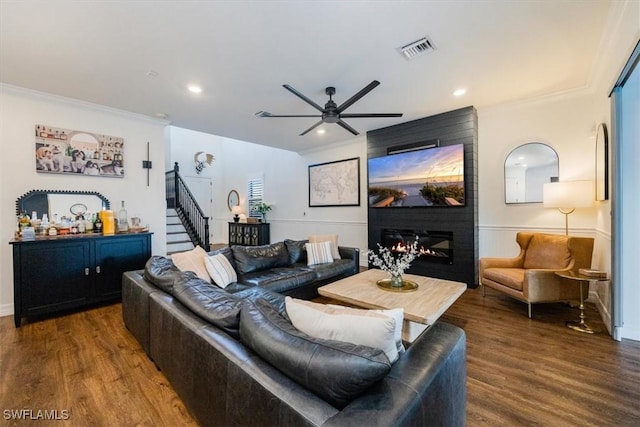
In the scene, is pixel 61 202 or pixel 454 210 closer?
pixel 61 202

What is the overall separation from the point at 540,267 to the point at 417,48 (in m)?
3.07

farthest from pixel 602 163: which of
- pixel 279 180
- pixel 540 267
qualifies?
pixel 279 180

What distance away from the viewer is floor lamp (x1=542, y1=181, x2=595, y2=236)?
3.12m

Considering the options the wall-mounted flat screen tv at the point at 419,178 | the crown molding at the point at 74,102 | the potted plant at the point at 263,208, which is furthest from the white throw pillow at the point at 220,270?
the potted plant at the point at 263,208

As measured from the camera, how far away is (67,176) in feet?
11.9

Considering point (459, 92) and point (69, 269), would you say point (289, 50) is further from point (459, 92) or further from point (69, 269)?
point (69, 269)

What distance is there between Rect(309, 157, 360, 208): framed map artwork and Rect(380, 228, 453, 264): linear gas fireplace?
1.15 meters

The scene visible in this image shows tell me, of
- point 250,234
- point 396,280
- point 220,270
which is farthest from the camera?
point 250,234

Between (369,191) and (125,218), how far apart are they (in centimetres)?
413

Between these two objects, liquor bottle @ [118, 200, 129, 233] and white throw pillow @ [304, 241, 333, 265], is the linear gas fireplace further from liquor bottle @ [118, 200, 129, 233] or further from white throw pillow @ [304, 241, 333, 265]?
liquor bottle @ [118, 200, 129, 233]

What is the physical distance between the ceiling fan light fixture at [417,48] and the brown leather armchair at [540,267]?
2.61 metres

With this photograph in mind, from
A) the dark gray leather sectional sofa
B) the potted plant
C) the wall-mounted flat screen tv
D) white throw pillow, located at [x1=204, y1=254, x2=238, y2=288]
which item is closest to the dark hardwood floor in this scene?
the dark gray leather sectional sofa

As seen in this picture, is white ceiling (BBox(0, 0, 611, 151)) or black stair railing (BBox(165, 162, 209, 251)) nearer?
white ceiling (BBox(0, 0, 611, 151))

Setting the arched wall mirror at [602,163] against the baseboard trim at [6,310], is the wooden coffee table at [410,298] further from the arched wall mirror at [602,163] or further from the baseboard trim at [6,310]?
the baseboard trim at [6,310]
